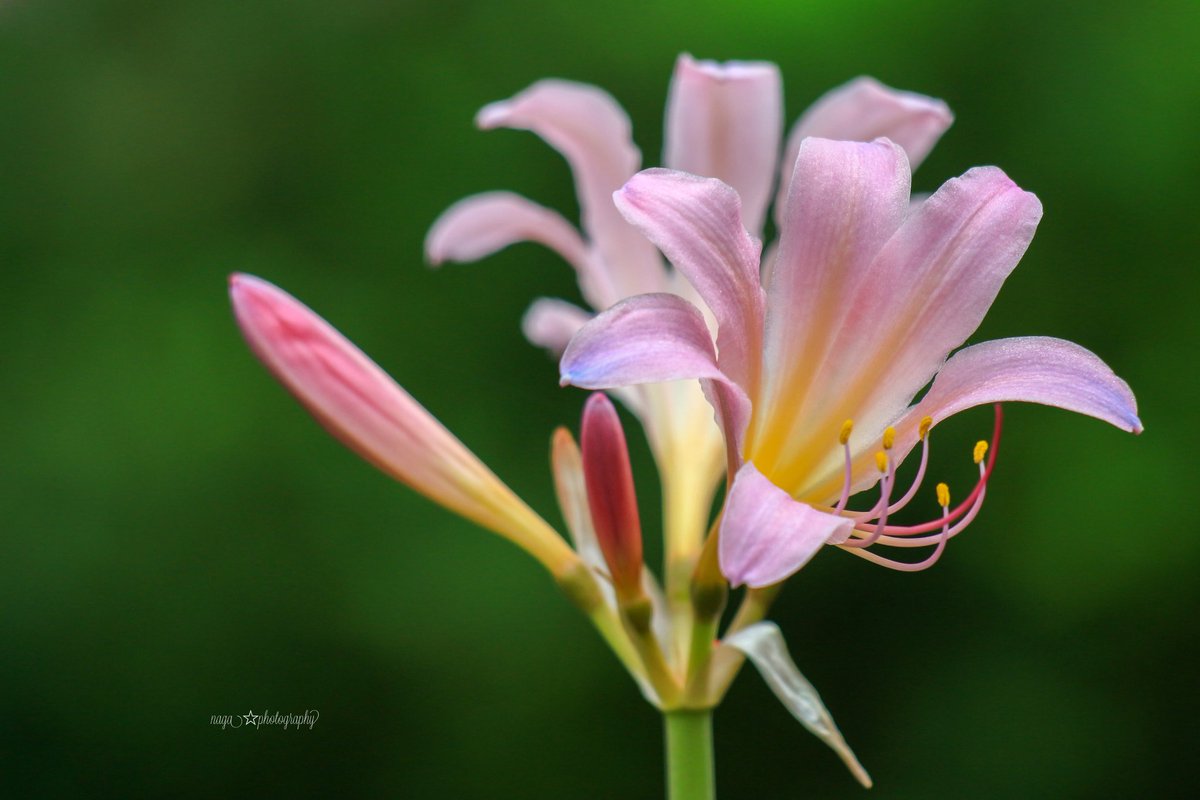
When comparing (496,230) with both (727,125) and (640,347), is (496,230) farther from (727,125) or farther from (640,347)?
(640,347)

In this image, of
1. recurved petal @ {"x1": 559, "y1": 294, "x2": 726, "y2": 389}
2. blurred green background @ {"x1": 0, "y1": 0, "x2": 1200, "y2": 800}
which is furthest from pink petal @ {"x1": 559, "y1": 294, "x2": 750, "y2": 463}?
blurred green background @ {"x1": 0, "y1": 0, "x2": 1200, "y2": 800}

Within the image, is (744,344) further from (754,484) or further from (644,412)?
(644,412)

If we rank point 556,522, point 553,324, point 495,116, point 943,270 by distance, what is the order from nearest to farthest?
point 943,270
point 495,116
point 553,324
point 556,522

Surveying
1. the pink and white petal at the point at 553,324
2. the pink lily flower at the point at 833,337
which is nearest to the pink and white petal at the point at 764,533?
the pink lily flower at the point at 833,337

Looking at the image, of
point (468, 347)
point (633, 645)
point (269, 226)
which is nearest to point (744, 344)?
point (633, 645)

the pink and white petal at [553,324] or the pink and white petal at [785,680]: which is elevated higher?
the pink and white petal at [553,324]

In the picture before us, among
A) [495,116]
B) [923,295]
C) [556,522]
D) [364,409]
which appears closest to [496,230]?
[495,116]

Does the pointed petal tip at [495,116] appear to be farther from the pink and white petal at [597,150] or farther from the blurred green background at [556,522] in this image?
the blurred green background at [556,522]
